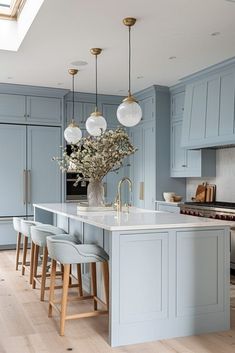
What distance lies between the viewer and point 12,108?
6793 mm

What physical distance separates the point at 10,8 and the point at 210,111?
2.82m

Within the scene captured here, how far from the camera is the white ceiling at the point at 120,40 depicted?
369 centimetres

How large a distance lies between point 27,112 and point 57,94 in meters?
0.59

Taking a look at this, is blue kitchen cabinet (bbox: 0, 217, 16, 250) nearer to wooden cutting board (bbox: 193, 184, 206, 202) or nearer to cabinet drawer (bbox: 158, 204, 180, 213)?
cabinet drawer (bbox: 158, 204, 180, 213)

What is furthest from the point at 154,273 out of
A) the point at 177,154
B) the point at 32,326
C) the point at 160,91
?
the point at 160,91

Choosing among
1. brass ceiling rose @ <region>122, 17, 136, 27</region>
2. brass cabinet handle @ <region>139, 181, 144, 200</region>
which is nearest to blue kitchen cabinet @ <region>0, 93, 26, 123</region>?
brass cabinet handle @ <region>139, 181, 144, 200</region>

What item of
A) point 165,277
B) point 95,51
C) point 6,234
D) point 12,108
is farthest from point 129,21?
point 6,234

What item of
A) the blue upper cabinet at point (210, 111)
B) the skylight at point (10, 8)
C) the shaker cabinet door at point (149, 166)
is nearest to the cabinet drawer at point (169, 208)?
the shaker cabinet door at point (149, 166)

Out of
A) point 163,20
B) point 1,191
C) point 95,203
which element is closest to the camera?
point 163,20

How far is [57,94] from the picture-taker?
7.02m

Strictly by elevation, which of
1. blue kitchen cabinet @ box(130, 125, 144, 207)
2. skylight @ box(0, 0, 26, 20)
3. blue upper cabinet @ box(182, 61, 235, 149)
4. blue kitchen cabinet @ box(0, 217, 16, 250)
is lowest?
blue kitchen cabinet @ box(0, 217, 16, 250)

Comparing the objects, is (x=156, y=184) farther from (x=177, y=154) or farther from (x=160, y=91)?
(x=160, y=91)

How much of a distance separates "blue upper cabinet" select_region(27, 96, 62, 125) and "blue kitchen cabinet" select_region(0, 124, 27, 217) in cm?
26

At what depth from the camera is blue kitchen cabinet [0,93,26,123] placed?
6734 millimetres
